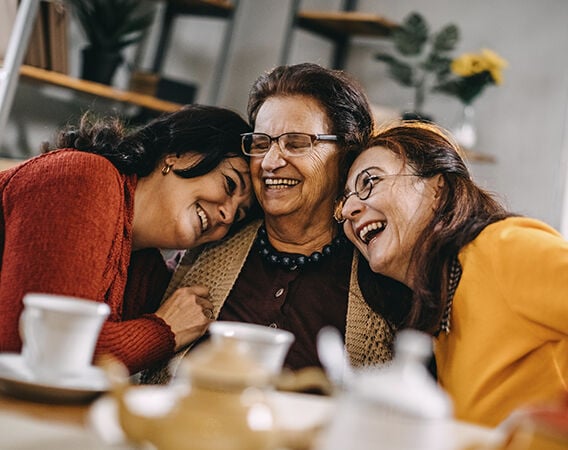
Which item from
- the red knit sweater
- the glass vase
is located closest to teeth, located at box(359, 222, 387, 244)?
the red knit sweater

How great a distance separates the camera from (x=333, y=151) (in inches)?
77.5

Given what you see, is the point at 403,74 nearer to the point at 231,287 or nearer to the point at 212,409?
the point at 231,287

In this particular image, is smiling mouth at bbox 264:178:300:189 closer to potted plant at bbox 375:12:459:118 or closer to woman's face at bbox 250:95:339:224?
woman's face at bbox 250:95:339:224

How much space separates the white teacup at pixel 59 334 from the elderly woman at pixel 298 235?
2.53ft

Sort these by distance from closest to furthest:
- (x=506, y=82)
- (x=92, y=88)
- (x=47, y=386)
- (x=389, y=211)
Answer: (x=47, y=386), (x=389, y=211), (x=92, y=88), (x=506, y=82)

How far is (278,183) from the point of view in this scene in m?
1.91

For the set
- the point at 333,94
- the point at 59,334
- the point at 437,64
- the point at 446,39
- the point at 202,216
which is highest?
the point at 446,39

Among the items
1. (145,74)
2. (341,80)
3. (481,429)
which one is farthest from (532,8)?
(481,429)

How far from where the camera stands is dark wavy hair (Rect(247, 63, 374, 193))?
1971 mm

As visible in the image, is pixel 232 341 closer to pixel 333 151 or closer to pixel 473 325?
pixel 473 325

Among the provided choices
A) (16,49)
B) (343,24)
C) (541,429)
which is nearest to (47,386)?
(541,429)

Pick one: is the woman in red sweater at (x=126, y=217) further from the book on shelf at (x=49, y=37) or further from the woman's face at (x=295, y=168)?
the book on shelf at (x=49, y=37)

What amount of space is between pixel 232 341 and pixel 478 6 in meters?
3.49

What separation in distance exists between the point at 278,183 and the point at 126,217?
400mm
